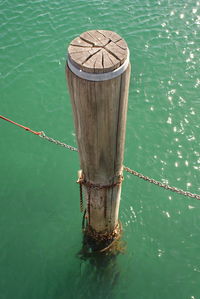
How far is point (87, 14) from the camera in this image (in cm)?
1144

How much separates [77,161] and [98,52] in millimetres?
5500

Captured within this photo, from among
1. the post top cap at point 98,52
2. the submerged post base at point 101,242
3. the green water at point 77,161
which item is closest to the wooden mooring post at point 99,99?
the post top cap at point 98,52

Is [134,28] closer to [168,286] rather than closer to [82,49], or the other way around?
[168,286]

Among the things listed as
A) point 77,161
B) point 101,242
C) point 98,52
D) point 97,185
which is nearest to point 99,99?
point 98,52

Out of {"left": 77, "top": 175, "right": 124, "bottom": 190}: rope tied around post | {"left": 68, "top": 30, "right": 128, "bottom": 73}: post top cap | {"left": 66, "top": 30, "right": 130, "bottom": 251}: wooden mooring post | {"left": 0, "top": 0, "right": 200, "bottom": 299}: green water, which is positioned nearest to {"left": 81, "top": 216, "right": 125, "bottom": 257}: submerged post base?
{"left": 0, "top": 0, "right": 200, "bottom": 299}: green water

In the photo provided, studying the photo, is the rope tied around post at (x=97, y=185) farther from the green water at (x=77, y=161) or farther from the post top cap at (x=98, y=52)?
the green water at (x=77, y=161)

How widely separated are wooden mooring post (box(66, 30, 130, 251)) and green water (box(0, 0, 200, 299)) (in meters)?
3.09

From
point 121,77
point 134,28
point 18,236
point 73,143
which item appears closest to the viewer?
point 121,77

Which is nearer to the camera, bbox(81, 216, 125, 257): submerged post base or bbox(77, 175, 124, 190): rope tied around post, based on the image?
bbox(77, 175, 124, 190): rope tied around post

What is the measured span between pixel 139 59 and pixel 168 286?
6.73 meters

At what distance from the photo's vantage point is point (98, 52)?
2.81m

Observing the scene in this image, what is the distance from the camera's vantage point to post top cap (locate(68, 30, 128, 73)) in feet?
8.93

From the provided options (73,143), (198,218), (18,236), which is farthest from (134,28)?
(18,236)

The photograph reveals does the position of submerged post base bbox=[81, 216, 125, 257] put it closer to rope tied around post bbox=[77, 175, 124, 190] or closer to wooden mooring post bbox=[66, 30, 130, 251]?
rope tied around post bbox=[77, 175, 124, 190]
